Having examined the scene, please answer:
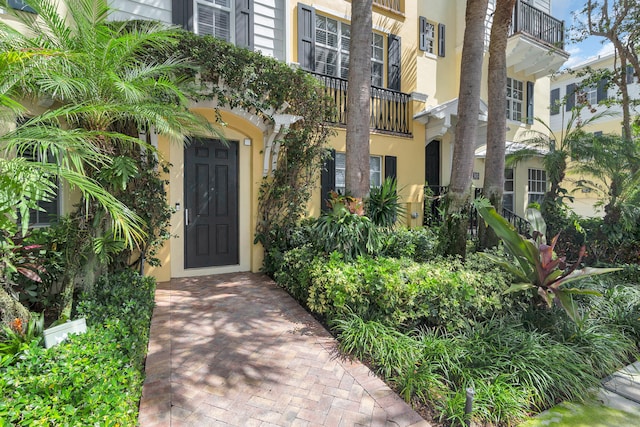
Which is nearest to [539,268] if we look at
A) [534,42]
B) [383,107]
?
[383,107]

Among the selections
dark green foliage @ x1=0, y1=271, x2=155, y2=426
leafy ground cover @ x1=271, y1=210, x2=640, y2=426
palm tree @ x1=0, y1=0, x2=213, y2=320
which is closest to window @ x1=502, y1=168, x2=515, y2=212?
leafy ground cover @ x1=271, y1=210, x2=640, y2=426

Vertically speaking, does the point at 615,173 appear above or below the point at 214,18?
below

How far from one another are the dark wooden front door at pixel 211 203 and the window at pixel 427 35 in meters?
6.57

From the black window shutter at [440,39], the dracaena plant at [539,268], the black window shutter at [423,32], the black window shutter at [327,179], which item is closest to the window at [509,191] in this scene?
the black window shutter at [440,39]

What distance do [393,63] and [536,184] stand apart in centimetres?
781

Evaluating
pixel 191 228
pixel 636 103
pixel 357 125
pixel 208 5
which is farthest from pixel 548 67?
pixel 191 228

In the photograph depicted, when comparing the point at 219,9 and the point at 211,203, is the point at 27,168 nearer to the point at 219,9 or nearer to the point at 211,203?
the point at 211,203

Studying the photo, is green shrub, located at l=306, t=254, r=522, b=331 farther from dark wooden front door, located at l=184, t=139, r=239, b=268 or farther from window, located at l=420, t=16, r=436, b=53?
window, located at l=420, t=16, r=436, b=53

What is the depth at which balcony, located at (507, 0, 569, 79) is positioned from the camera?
34.3 feet

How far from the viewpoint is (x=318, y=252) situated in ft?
17.5

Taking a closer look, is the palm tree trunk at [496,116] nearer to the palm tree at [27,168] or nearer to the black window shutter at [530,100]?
the palm tree at [27,168]

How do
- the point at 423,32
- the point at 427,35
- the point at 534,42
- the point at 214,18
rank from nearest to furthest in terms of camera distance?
the point at 214,18 → the point at 423,32 → the point at 427,35 → the point at 534,42

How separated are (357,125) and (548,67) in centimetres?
1029

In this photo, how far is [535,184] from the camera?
1255 centimetres
